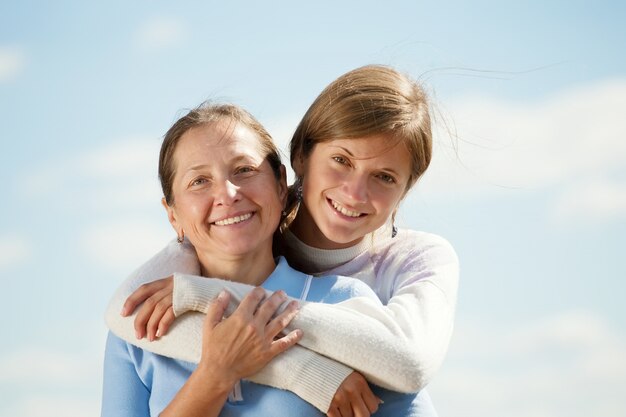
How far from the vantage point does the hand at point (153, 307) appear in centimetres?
302

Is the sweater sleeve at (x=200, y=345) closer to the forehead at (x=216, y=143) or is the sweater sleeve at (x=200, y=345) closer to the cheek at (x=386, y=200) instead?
the forehead at (x=216, y=143)

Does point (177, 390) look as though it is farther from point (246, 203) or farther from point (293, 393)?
point (246, 203)

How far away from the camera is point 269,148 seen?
136 inches

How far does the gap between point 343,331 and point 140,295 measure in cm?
82

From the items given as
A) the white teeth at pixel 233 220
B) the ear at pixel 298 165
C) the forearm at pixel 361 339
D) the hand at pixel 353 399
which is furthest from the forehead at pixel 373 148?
the hand at pixel 353 399

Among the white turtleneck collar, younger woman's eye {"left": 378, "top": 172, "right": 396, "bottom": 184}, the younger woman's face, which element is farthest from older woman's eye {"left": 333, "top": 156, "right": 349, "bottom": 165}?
the white turtleneck collar

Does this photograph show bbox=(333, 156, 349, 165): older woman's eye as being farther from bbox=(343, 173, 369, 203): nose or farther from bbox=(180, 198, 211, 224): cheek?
bbox=(180, 198, 211, 224): cheek

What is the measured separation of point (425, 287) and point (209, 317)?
875mm

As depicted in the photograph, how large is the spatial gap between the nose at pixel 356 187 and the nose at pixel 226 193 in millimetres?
475

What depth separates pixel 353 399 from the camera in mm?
2846

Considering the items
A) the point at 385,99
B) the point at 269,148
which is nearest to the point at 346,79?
the point at 385,99

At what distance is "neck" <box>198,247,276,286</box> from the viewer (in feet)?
10.9

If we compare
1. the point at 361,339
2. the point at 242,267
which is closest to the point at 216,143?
the point at 242,267

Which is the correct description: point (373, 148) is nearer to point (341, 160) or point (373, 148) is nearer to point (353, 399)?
point (341, 160)
